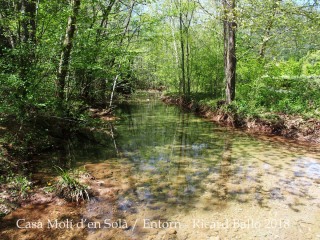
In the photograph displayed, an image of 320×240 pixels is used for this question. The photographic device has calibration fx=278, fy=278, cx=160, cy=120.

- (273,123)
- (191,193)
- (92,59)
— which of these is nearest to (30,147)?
(92,59)

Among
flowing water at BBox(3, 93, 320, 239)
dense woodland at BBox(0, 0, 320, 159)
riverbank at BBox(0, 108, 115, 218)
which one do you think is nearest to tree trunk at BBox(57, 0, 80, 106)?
dense woodland at BBox(0, 0, 320, 159)

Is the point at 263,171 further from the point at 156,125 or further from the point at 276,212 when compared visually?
the point at 156,125

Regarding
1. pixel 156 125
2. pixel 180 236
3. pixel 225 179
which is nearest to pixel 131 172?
pixel 225 179

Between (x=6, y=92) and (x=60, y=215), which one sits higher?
(x=6, y=92)

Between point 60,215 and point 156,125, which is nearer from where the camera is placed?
point 60,215

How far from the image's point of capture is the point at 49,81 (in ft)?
29.4

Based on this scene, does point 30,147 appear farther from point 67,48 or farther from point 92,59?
point 92,59

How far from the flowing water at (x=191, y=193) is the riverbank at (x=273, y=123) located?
115 cm

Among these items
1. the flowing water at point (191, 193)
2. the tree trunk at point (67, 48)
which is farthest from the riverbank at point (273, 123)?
the tree trunk at point (67, 48)

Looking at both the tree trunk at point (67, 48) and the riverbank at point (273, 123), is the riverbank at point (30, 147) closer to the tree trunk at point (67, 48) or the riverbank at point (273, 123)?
the tree trunk at point (67, 48)

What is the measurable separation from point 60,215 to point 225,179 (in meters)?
3.85

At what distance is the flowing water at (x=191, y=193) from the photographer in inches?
181

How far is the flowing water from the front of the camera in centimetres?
460

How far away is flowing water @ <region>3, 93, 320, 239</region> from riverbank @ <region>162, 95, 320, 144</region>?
3.78 feet
